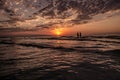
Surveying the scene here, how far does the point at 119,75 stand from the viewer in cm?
686

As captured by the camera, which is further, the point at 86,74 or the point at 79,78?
the point at 86,74

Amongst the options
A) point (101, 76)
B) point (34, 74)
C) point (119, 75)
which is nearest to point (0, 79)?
point (34, 74)

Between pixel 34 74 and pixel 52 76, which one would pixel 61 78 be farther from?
pixel 34 74

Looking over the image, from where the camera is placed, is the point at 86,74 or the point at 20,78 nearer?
the point at 20,78

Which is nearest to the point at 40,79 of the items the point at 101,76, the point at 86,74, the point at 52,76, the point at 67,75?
the point at 52,76

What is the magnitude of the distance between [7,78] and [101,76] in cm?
494

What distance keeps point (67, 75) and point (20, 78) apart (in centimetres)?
250

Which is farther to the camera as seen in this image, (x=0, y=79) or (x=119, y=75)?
(x=119, y=75)

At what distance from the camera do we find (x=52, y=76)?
6.87 metres

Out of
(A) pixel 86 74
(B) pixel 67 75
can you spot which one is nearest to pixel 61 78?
(B) pixel 67 75

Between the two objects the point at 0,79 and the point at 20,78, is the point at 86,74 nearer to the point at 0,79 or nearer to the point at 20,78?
the point at 20,78

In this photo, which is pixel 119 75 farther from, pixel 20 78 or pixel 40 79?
pixel 20 78

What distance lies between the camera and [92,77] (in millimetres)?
6715

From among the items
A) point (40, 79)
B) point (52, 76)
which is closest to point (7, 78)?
point (40, 79)
